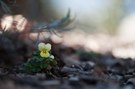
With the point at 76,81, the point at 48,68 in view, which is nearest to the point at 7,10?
the point at 48,68

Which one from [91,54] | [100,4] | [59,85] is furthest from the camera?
[100,4]

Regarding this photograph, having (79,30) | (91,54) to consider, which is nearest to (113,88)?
(91,54)

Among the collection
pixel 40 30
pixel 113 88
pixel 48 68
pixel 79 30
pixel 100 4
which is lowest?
pixel 113 88

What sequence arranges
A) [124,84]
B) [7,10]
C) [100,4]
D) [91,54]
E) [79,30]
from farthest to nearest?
[100,4], [79,30], [91,54], [7,10], [124,84]

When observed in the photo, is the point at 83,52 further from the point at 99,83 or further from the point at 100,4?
the point at 100,4

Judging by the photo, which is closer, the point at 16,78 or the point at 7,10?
the point at 16,78

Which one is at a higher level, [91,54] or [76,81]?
[91,54]

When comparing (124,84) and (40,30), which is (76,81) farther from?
(40,30)
